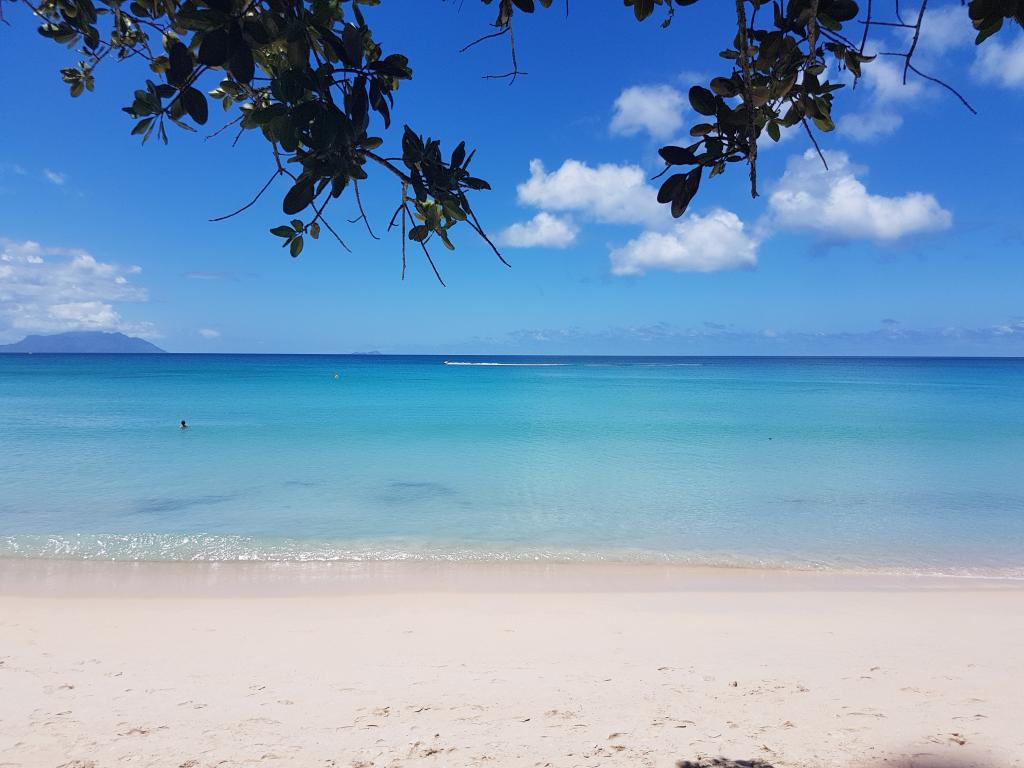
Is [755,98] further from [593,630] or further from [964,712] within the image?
[593,630]

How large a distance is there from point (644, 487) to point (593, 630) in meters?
5.75

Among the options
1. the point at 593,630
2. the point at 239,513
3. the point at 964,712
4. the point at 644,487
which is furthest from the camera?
the point at 644,487

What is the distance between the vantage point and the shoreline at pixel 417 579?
226 inches

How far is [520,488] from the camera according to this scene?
10305 millimetres

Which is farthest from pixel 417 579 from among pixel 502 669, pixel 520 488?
pixel 520 488

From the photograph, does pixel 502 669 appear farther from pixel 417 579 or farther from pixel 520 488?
pixel 520 488

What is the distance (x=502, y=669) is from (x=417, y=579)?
2.25 m

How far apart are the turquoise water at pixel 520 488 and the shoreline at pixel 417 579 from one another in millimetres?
316

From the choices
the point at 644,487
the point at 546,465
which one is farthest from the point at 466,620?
the point at 546,465

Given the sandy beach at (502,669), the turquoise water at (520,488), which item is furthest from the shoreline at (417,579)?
the turquoise water at (520,488)

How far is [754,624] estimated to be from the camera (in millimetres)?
4855

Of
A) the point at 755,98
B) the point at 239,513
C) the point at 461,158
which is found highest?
the point at 755,98

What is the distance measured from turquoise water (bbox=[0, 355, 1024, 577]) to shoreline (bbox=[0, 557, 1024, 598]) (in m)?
0.32

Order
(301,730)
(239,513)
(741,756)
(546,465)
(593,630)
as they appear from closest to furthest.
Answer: (741,756) → (301,730) → (593,630) → (239,513) → (546,465)
